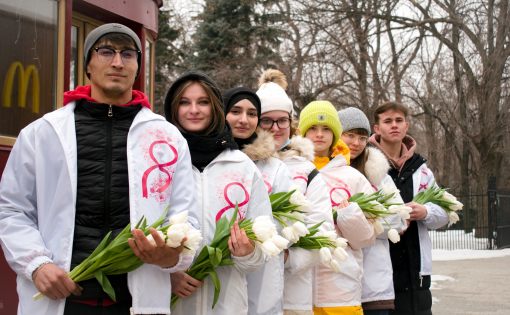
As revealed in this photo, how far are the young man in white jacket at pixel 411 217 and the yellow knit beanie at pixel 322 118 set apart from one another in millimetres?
→ 806

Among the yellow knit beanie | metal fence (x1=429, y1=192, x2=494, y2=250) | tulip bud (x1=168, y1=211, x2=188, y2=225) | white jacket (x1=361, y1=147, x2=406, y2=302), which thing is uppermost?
the yellow knit beanie

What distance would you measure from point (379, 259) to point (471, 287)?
8.83 metres

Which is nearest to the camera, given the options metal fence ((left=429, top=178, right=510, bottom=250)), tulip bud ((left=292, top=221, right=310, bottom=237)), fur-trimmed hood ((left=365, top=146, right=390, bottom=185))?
tulip bud ((left=292, top=221, right=310, bottom=237))

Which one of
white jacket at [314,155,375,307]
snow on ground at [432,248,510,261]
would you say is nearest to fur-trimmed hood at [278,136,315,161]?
white jacket at [314,155,375,307]

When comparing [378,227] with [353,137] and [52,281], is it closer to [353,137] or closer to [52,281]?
[353,137]

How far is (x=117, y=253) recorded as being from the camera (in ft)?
9.66

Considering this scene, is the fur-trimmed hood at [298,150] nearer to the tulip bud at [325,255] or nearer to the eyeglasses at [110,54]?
the tulip bud at [325,255]

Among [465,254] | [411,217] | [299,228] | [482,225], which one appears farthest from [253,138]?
[482,225]

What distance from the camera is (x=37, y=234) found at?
2980mm

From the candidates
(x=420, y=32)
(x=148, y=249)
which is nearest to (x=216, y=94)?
(x=148, y=249)

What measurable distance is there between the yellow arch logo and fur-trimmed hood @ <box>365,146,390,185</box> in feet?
7.40

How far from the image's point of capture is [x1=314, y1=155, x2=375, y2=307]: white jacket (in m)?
4.70

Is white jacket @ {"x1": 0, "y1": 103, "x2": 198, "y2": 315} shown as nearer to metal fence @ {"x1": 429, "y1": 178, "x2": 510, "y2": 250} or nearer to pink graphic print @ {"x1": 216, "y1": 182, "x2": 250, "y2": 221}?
pink graphic print @ {"x1": 216, "y1": 182, "x2": 250, "y2": 221}

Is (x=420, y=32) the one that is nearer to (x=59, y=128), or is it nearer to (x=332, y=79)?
(x=332, y=79)
